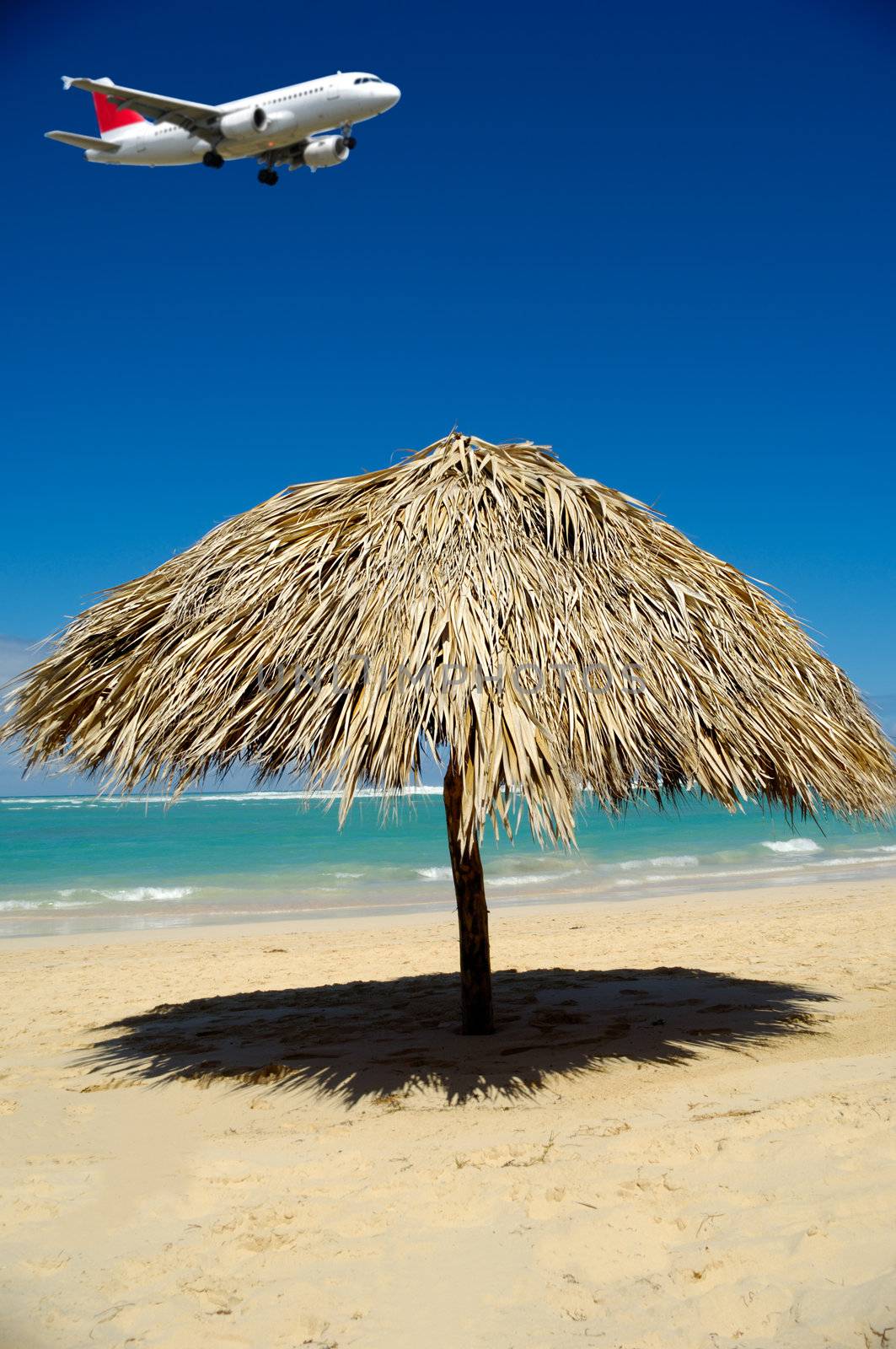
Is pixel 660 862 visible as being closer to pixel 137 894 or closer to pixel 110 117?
pixel 137 894

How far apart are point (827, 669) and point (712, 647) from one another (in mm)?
926

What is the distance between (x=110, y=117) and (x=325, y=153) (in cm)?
585

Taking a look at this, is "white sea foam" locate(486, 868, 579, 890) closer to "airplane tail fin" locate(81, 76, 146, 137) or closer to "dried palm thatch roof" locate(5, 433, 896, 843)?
"dried palm thatch roof" locate(5, 433, 896, 843)

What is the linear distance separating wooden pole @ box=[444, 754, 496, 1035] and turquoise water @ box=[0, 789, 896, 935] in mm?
2761

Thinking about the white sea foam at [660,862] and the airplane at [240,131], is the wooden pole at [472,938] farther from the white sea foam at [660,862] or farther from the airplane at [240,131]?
the white sea foam at [660,862]

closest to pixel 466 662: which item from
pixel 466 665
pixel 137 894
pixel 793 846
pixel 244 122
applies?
pixel 466 665

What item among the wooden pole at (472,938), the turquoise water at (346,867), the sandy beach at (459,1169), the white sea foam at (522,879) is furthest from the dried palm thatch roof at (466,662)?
the white sea foam at (522,879)

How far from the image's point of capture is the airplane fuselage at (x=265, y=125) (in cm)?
907

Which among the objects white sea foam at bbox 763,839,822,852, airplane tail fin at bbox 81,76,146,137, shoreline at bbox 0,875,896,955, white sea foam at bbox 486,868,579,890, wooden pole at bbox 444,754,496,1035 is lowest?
shoreline at bbox 0,875,896,955

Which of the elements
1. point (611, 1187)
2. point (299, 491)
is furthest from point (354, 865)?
point (611, 1187)

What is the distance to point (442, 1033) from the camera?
4625 millimetres

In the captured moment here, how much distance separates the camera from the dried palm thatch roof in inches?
124

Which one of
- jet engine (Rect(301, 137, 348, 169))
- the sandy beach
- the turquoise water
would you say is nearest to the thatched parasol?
the sandy beach

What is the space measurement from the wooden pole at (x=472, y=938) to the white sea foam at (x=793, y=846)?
16521 millimetres
